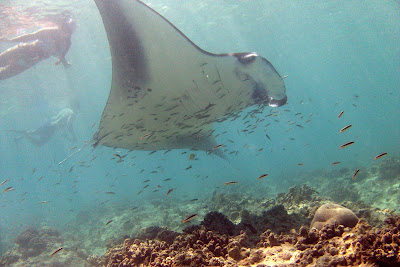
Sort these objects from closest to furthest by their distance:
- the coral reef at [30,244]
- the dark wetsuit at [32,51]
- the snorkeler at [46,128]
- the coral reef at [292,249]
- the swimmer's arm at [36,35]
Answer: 1. the coral reef at [292,249]
2. the dark wetsuit at [32,51]
3. the swimmer's arm at [36,35]
4. the coral reef at [30,244]
5. the snorkeler at [46,128]

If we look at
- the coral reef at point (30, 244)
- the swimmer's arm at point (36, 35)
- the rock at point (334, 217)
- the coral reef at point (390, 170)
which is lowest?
the coral reef at point (390, 170)

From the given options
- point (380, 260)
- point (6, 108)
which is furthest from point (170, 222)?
point (6, 108)

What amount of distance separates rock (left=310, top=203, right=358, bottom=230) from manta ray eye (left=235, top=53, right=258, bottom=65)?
2.67 metres

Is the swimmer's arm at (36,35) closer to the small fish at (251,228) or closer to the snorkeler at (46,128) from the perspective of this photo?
the small fish at (251,228)

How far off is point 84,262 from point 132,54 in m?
8.60

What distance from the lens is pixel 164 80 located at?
4168mm

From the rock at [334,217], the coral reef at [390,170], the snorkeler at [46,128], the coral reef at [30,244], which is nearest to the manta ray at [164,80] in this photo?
the rock at [334,217]

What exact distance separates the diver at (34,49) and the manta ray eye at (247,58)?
721cm

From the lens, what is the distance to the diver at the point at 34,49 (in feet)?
23.7

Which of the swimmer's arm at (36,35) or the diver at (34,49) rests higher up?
the swimmer's arm at (36,35)

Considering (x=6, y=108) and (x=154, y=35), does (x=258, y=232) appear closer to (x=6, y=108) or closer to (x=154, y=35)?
(x=154, y=35)

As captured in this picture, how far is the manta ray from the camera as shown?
3.44 metres

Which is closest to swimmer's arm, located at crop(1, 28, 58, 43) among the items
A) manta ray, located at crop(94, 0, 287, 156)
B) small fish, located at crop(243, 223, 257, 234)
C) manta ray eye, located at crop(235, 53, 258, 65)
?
manta ray, located at crop(94, 0, 287, 156)

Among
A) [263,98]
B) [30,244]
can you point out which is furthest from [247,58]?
[30,244]
